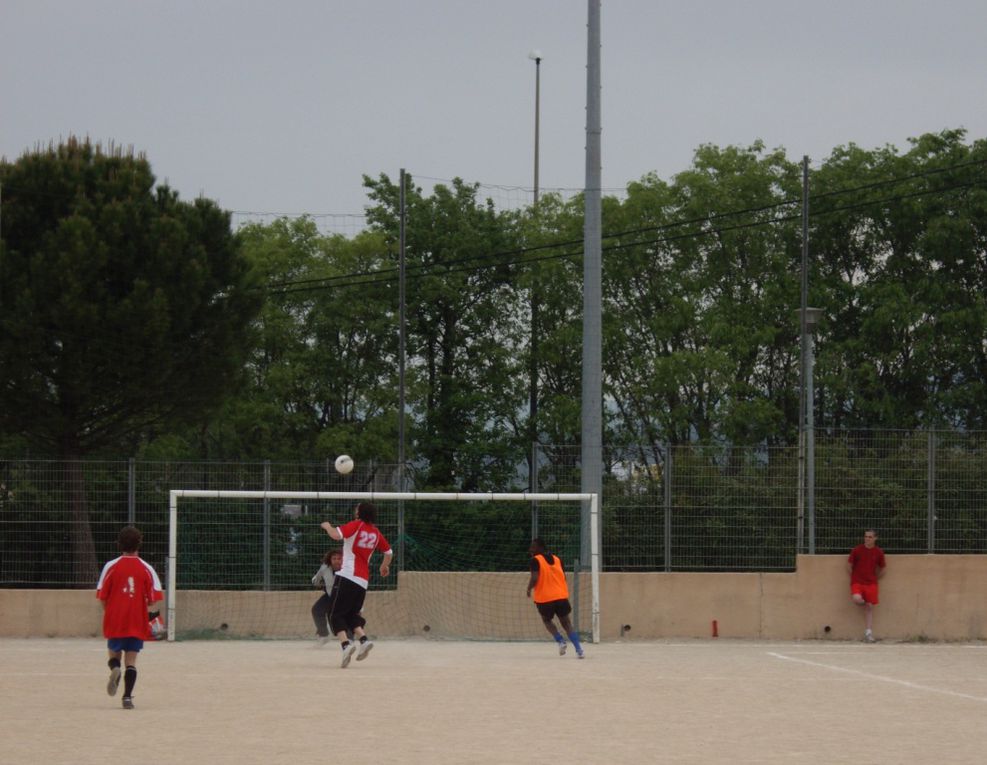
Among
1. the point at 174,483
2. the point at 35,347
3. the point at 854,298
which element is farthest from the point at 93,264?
the point at 854,298

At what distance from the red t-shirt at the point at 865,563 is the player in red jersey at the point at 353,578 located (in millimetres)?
8431

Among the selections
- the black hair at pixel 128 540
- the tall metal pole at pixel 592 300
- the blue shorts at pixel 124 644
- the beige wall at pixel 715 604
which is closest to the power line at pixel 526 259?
the tall metal pole at pixel 592 300

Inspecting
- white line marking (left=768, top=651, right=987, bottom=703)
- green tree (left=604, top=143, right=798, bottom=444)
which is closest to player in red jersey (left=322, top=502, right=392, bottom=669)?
white line marking (left=768, top=651, right=987, bottom=703)

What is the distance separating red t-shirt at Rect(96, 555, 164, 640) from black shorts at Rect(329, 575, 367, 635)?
4.38 meters

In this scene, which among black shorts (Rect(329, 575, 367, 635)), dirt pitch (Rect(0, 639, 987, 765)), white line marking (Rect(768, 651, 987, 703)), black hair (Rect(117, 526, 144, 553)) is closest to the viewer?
dirt pitch (Rect(0, 639, 987, 765))

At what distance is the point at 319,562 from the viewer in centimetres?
2536

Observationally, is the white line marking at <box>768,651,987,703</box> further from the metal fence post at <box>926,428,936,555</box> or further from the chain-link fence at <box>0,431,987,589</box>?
the metal fence post at <box>926,428,936,555</box>

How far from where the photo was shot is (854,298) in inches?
1932

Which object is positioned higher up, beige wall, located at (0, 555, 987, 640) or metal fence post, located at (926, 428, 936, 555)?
metal fence post, located at (926, 428, 936, 555)

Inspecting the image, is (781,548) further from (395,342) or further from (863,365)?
(395,342)

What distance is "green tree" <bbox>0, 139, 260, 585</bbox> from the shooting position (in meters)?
35.7

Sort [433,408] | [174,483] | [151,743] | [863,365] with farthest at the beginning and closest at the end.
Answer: [433,408] < [863,365] < [174,483] < [151,743]

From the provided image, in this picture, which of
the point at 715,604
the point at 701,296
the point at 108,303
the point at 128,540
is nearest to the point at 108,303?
the point at 108,303

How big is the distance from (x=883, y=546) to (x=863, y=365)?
2280 cm
